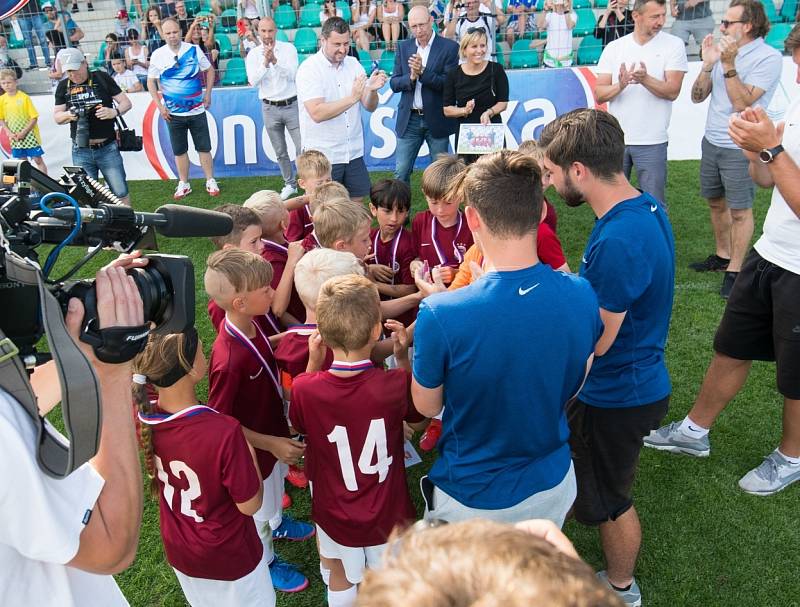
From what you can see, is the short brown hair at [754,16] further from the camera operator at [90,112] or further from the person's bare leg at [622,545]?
the camera operator at [90,112]

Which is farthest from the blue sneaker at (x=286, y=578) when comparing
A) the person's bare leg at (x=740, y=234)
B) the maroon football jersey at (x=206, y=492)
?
the person's bare leg at (x=740, y=234)

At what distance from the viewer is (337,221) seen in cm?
319

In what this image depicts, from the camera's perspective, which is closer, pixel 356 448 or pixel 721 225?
pixel 356 448

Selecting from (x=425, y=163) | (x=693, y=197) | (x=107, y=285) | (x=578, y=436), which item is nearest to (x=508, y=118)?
(x=425, y=163)

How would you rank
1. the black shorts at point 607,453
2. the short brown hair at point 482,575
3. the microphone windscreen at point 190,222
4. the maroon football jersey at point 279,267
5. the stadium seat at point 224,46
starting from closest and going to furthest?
the short brown hair at point 482,575 < the microphone windscreen at point 190,222 < the black shorts at point 607,453 < the maroon football jersey at point 279,267 < the stadium seat at point 224,46

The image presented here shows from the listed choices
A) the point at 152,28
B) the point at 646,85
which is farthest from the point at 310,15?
the point at 646,85

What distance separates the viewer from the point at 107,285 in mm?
1343

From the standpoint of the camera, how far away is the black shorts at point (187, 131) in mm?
7945

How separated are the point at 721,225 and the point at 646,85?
4.68 feet

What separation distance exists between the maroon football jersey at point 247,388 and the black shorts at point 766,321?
2328 mm

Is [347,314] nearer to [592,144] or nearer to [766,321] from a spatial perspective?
[592,144]

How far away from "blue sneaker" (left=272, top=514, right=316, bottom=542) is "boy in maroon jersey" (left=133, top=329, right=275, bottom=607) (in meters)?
0.78

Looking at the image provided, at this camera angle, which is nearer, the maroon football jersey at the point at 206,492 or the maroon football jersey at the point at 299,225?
the maroon football jersey at the point at 206,492

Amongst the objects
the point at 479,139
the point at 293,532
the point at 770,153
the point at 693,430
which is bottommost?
the point at 293,532
